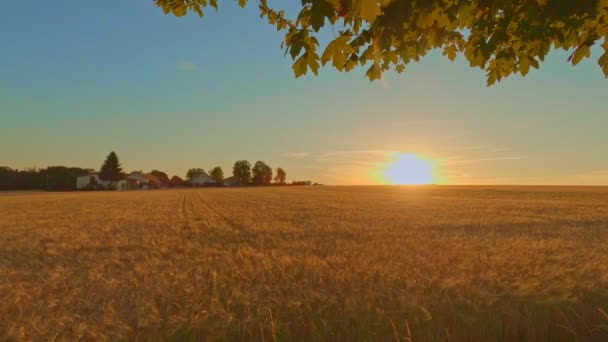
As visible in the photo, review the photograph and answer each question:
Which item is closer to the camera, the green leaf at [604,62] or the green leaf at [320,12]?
the green leaf at [320,12]

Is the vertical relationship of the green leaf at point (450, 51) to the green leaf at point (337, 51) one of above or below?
above

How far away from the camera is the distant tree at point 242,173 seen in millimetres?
134500

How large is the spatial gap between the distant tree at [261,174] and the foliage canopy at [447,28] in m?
127

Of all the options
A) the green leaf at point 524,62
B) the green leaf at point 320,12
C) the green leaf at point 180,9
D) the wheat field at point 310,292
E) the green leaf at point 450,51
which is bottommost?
the wheat field at point 310,292

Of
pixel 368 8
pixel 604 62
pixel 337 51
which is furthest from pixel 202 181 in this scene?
pixel 368 8

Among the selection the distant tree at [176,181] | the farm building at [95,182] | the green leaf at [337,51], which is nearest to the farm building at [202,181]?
the distant tree at [176,181]

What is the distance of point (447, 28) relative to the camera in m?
3.97

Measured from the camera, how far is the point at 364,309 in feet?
12.6

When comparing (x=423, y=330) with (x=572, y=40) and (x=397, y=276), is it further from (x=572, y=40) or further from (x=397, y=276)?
(x=572, y=40)

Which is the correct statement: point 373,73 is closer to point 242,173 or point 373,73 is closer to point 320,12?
point 320,12

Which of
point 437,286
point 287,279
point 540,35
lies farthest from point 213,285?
point 540,35

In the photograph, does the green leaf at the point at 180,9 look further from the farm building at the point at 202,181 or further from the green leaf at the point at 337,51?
the farm building at the point at 202,181

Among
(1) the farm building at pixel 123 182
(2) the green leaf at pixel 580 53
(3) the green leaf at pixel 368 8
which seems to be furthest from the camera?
(1) the farm building at pixel 123 182

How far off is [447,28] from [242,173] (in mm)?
133404
